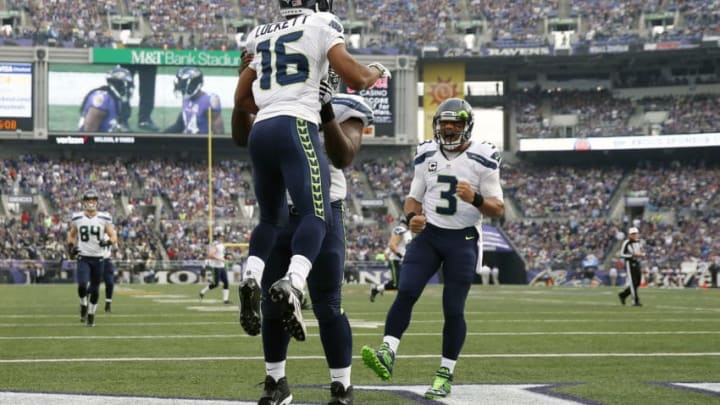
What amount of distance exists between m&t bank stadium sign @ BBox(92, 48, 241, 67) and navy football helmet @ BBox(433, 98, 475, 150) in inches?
1694

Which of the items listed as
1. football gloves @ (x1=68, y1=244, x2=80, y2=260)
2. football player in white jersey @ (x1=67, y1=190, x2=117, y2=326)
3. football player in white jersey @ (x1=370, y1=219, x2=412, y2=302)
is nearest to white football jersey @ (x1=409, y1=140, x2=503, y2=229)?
football player in white jersey @ (x1=67, y1=190, x2=117, y2=326)

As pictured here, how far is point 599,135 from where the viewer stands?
175 feet

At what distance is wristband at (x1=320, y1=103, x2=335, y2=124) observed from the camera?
5496mm

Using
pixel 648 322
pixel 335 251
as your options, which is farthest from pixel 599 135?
pixel 335 251

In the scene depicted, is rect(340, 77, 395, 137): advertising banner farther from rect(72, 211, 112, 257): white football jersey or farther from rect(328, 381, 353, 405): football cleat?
rect(328, 381, 353, 405): football cleat

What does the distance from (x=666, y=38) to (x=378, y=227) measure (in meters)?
17.5

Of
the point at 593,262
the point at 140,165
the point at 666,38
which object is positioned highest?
the point at 666,38

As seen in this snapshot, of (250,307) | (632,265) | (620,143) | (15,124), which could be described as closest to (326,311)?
(250,307)

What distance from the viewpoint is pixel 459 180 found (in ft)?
24.8

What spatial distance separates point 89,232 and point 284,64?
10.0 m

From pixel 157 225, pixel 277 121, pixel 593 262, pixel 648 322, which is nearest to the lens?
pixel 277 121

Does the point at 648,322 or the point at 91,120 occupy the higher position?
the point at 91,120

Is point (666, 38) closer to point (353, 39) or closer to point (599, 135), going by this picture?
point (599, 135)

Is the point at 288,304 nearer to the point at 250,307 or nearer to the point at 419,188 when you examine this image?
the point at 250,307
